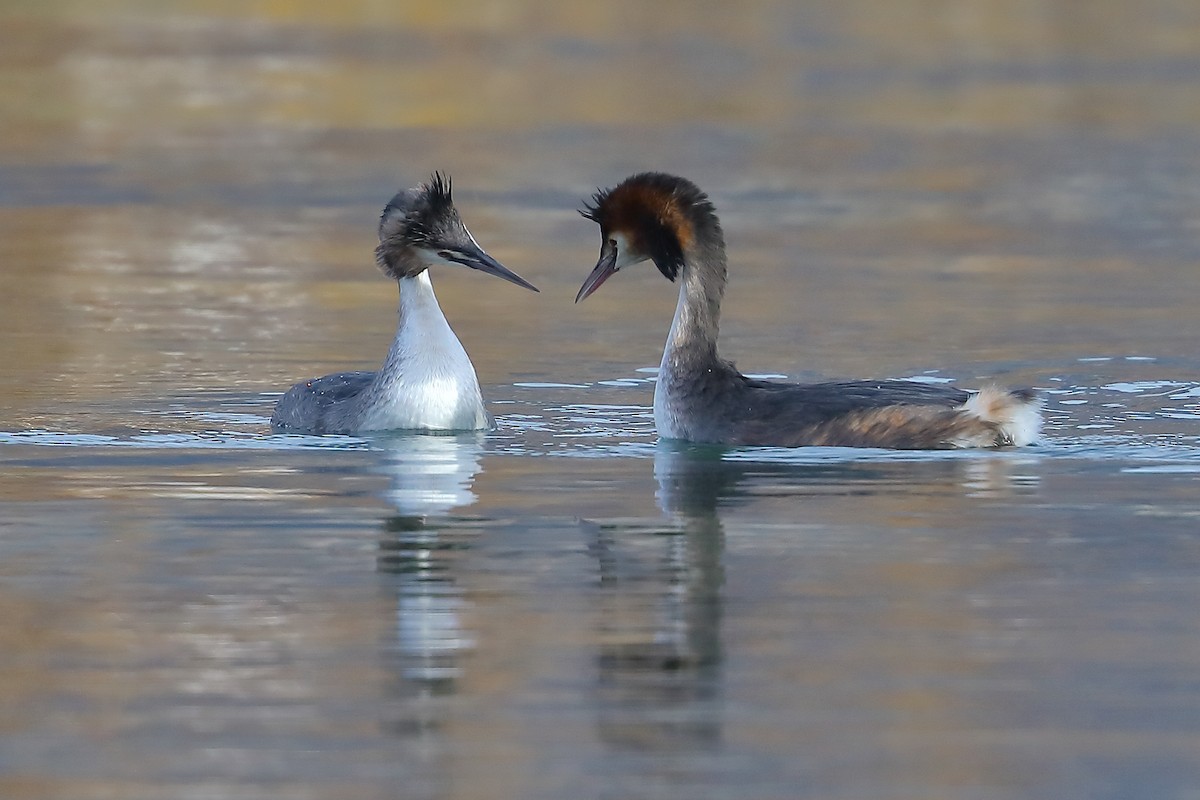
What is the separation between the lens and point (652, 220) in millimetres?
12898

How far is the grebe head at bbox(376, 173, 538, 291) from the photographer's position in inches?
525

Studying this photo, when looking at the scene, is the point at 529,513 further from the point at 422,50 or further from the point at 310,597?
the point at 422,50

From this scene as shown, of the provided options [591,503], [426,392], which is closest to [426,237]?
[426,392]

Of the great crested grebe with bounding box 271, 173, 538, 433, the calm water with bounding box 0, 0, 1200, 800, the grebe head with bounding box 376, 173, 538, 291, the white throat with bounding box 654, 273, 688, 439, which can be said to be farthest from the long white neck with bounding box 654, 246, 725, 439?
the grebe head with bounding box 376, 173, 538, 291

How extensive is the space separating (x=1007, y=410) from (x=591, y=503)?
7.42ft

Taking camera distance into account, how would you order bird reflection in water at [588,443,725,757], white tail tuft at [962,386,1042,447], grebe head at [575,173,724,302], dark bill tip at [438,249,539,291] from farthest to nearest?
dark bill tip at [438,249,539,291] < grebe head at [575,173,724,302] < white tail tuft at [962,386,1042,447] < bird reflection in water at [588,443,725,757]

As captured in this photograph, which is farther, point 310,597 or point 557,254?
point 557,254

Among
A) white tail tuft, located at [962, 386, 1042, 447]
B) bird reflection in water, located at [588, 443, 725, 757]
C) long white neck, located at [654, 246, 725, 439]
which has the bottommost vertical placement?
bird reflection in water, located at [588, 443, 725, 757]

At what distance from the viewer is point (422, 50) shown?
147ft

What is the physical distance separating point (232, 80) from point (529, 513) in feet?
98.0

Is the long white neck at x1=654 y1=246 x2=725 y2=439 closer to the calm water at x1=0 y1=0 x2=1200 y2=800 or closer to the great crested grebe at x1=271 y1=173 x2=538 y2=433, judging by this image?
the calm water at x1=0 y1=0 x2=1200 y2=800

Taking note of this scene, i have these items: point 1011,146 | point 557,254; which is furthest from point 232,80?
point 557,254

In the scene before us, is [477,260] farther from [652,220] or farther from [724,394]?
[724,394]

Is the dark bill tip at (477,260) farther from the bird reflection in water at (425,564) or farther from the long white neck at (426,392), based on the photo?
the bird reflection in water at (425,564)
